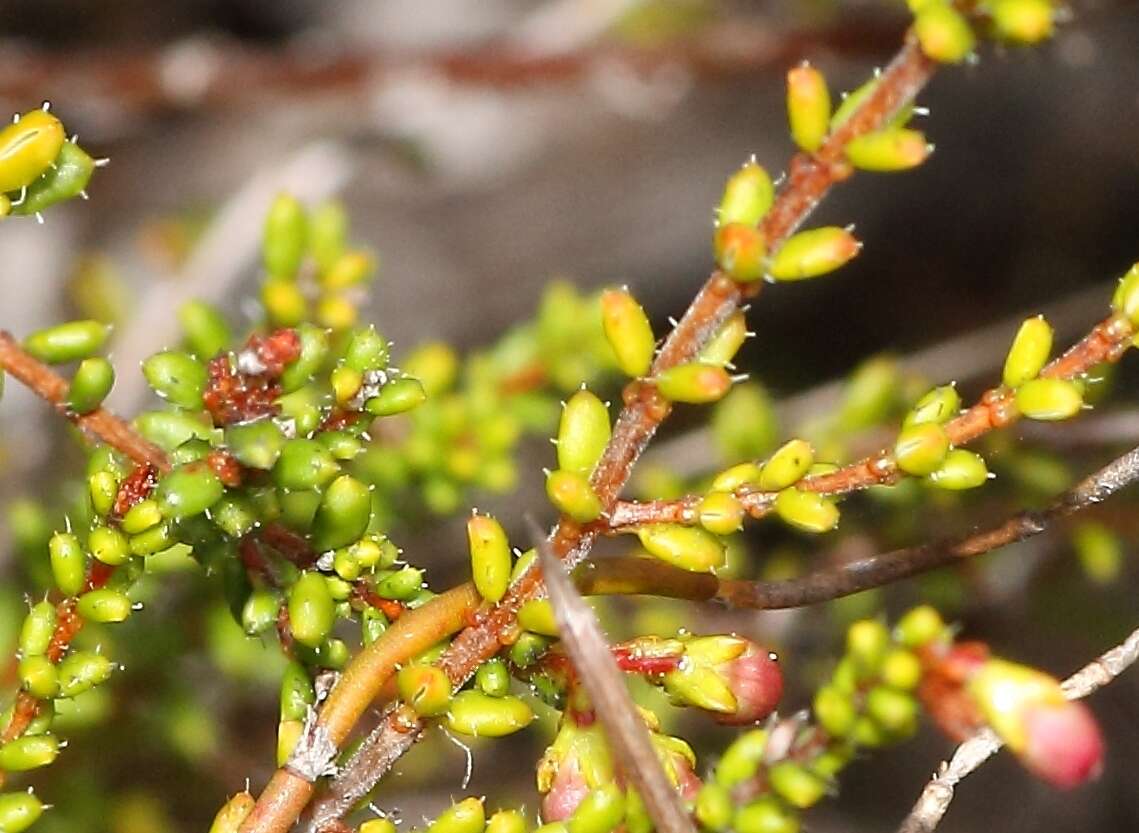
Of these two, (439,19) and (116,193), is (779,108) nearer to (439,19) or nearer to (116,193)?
(439,19)

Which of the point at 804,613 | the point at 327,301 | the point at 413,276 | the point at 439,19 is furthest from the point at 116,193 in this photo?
the point at 804,613

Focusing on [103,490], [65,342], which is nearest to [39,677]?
[103,490]

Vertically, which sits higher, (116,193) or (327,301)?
(116,193)

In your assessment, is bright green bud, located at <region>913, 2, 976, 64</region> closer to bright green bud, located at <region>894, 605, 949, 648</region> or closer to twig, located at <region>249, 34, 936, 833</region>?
twig, located at <region>249, 34, 936, 833</region>

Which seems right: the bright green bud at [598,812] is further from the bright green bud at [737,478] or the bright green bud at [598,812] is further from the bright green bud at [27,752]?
the bright green bud at [27,752]

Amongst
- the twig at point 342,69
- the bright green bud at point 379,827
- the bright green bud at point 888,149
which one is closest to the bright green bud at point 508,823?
the bright green bud at point 379,827

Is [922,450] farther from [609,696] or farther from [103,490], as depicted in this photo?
[103,490]
